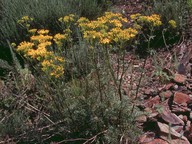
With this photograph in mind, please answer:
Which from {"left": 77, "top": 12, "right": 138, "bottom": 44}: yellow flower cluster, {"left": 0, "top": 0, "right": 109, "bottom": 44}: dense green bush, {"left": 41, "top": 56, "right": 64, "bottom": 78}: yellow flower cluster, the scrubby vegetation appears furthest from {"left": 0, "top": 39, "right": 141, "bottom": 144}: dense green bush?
{"left": 0, "top": 0, "right": 109, "bottom": 44}: dense green bush

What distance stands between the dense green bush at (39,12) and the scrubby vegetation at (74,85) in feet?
0.05

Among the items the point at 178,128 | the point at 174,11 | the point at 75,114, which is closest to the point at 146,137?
the point at 178,128

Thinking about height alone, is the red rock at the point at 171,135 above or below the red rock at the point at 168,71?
below

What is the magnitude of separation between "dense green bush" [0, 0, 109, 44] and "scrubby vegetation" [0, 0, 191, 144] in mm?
14

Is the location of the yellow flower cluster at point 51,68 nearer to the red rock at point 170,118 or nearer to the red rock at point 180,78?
the red rock at point 170,118

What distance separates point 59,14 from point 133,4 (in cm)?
124

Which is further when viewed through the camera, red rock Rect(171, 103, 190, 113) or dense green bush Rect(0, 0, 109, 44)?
dense green bush Rect(0, 0, 109, 44)

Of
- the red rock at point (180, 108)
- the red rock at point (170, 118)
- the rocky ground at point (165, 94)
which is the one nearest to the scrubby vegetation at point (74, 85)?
the rocky ground at point (165, 94)

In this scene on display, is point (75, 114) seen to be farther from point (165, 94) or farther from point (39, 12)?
point (39, 12)

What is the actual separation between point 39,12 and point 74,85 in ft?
5.05

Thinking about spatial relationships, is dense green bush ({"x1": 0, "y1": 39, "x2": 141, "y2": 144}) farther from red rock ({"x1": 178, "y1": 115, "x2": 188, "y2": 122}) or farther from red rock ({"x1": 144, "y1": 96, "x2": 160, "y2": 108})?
red rock ({"x1": 178, "y1": 115, "x2": 188, "y2": 122})

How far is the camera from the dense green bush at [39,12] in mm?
4746

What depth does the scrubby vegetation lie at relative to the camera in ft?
9.36

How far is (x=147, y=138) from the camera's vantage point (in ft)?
10.6
